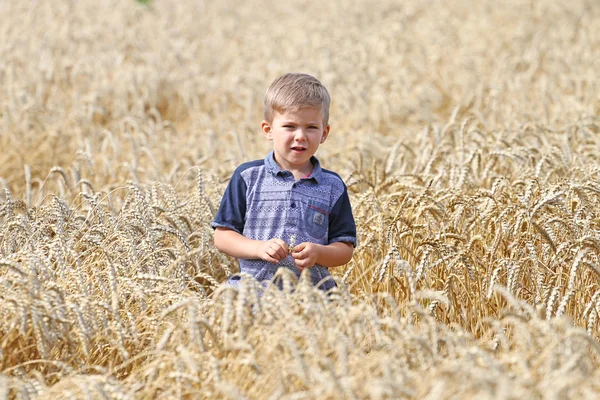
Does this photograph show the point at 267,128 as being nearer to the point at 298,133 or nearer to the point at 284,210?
the point at 298,133

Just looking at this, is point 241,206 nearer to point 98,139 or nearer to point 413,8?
point 98,139

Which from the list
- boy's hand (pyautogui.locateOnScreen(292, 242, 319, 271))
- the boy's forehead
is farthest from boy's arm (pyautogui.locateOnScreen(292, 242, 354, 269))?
the boy's forehead


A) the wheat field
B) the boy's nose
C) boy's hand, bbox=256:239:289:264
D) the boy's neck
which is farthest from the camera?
the boy's neck

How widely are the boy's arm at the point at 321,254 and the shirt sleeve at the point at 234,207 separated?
0.29 metres

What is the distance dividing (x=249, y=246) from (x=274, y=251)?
15 centimetres

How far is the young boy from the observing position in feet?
9.22

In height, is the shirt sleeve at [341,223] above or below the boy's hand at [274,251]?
above

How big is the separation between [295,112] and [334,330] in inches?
36.4

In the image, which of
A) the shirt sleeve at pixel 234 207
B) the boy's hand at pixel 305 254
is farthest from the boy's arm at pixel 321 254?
the shirt sleeve at pixel 234 207

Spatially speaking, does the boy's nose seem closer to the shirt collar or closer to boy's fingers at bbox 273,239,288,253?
the shirt collar

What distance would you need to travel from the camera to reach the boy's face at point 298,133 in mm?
2809

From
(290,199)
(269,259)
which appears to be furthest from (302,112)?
(269,259)

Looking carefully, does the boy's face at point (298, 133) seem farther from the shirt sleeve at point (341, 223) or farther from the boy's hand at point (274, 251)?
the boy's hand at point (274, 251)

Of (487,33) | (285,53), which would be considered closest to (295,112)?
(285,53)
